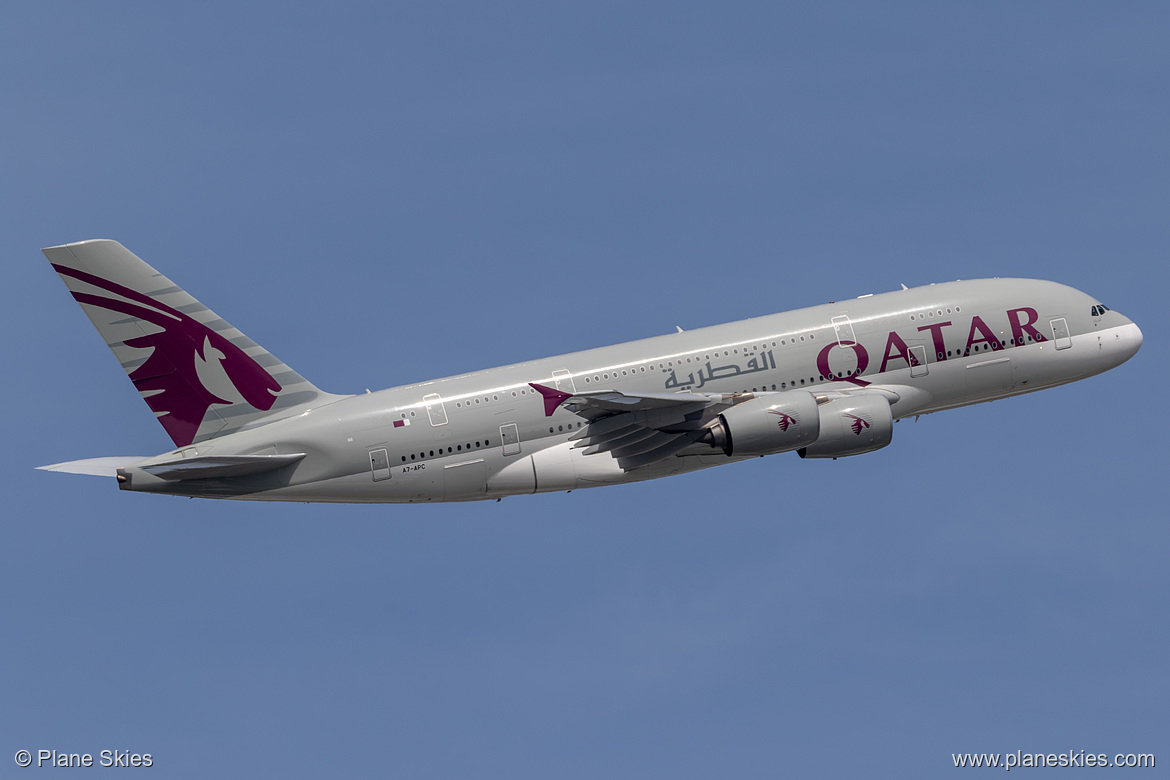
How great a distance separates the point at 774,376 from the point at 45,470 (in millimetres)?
21904

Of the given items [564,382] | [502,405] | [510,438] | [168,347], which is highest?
[168,347]

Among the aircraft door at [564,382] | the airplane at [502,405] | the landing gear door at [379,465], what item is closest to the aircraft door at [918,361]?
the airplane at [502,405]

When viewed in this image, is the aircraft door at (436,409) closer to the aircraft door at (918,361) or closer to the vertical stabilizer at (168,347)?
the vertical stabilizer at (168,347)

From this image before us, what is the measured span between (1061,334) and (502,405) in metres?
18.4

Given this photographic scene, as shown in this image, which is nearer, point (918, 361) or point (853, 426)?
point (853, 426)

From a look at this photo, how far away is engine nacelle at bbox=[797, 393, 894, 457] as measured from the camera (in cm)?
4400

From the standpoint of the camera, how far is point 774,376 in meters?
45.5

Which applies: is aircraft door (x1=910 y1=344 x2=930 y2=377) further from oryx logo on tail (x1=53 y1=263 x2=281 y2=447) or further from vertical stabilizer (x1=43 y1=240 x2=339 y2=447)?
oryx logo on tail (x1=53 y1=263 x2=281 y2=447)

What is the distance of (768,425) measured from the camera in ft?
142

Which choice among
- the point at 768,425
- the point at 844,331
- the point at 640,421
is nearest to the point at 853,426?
the point at 768,425

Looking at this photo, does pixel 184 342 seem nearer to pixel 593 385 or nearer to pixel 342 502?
pixel 342 502

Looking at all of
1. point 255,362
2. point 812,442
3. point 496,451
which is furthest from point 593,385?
point 255,362

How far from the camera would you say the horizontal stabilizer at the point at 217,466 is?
43.0 meters

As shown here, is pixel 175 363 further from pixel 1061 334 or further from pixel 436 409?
pixel 1061 334
